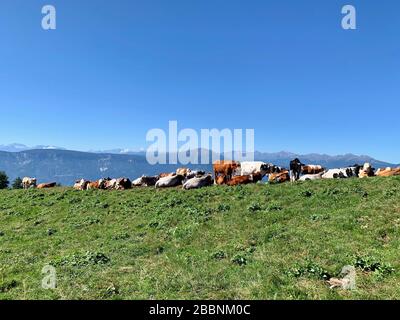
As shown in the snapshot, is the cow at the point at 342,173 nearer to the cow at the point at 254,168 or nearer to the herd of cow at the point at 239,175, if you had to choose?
the herd of cow at the point at 239,175

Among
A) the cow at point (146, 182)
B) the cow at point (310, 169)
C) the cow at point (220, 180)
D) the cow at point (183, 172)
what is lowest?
the cow at point (146, 182)

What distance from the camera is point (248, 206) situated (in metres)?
21.7

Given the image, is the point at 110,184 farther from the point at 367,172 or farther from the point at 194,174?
the point at 367,172

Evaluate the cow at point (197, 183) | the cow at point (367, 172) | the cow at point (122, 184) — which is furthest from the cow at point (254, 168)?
the cow at point (122, 184)

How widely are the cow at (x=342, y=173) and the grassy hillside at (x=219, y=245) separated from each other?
6816 millimetres

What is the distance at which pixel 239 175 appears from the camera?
37.2 meters

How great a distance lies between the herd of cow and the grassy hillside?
5.39 metres

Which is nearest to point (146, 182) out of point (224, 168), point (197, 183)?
point (197, 183)

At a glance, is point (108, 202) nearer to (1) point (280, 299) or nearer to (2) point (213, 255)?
(2) point (213, 255)

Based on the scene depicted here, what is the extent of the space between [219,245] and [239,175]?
22021mm

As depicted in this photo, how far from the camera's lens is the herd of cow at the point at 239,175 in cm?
3322
